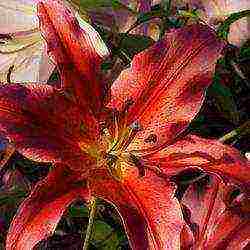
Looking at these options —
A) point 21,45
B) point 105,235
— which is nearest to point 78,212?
point 105,235

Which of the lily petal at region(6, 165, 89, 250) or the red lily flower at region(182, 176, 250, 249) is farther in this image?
the red lily flower at region(182, 176, 250, 249)

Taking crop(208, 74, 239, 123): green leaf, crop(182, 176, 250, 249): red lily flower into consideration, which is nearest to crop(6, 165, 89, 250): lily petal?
crop(182, 176, 250, 249): red lily flower

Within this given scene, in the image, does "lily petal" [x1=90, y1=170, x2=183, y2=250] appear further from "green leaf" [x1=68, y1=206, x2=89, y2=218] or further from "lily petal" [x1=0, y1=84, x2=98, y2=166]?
"green leaf" [x1=68, y1=206, x2=89, y2=218]

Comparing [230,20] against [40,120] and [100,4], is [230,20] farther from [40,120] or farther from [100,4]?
[40,120]

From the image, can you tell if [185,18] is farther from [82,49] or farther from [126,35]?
[82,49]

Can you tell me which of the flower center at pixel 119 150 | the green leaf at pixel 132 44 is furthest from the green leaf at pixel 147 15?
the flower center at pixel 119 150

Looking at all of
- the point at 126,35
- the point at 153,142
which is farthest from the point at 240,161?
the point at 126,35
